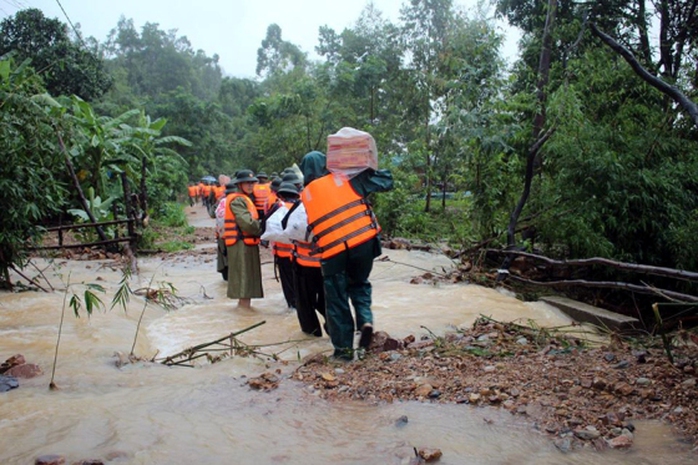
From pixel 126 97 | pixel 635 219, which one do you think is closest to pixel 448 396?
pixel 635 219

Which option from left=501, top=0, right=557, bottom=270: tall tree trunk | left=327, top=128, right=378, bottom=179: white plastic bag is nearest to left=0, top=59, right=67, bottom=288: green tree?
left=327, top=128, right=378, bottom=179: white plastic bag

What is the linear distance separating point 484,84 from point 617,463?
768cm

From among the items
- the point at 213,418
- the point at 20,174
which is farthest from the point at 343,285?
the point at 20,174

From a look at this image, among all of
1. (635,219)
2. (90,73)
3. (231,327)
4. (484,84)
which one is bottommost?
(231,327)

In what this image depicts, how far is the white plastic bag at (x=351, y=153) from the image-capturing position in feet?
14.2

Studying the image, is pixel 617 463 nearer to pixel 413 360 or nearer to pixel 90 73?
pixel 413 360

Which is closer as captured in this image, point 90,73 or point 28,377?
point 28,377

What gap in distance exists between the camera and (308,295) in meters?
5.37

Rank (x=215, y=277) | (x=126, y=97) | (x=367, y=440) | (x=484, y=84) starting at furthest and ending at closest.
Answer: (x=126, y=97) < (x=215, y=277) < (x=484, y=84) < (x=367, y=440)

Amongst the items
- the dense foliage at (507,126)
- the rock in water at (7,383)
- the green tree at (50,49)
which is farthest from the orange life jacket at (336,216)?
the green tree at (50,49)

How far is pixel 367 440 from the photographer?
8.98ft

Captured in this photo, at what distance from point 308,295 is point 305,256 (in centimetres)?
42

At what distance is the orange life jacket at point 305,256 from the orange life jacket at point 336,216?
0.76 metres

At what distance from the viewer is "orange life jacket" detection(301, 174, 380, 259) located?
4246 millimetres
